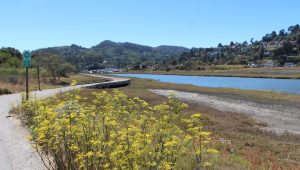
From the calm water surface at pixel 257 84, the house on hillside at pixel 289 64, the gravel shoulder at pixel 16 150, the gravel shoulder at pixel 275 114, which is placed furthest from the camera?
the house on hillside at pixel 289 64

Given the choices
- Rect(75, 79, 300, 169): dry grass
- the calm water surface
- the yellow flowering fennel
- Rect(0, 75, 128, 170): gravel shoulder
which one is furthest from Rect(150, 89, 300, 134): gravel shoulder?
the calm water surface

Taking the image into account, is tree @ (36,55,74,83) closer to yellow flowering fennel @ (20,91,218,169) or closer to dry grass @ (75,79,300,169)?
dry grass @ (75,79,300,169)

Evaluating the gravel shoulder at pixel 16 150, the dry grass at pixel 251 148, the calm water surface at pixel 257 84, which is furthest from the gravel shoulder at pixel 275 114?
the calm water surface at pixel 257 84

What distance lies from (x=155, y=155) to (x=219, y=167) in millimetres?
4166

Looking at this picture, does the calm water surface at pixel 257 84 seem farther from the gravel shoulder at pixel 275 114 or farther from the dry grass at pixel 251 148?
the dry grass at pixel 251 148

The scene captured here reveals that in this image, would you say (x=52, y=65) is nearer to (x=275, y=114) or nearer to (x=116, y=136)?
(x=275, y=114)

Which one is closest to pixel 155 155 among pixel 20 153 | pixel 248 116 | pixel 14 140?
pixel 20 153

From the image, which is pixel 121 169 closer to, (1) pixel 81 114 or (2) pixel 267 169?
(1) pixel 81 114

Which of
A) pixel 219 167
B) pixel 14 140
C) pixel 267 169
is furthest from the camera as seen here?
pixel 14 140

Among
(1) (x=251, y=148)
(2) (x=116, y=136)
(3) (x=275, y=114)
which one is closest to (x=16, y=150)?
(2) (x=116, y=136)

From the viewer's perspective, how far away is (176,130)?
6859mm

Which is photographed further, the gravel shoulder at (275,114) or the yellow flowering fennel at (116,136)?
the gravel shoulder at (275,114)

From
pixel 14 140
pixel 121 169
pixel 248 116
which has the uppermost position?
pixel 121 169

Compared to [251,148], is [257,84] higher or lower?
lower
